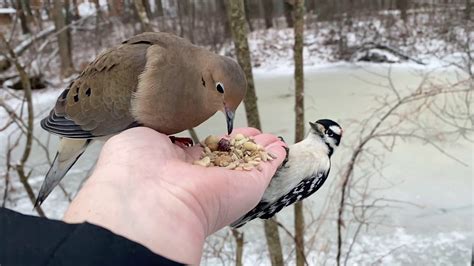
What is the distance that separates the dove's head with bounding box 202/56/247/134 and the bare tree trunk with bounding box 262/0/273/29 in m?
10.1

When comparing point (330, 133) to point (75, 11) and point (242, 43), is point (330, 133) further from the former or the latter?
point (75, 11)

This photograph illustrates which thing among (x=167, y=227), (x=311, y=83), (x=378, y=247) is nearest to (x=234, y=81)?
(x=167, y=227)

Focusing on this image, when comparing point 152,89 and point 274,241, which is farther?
point 274,241

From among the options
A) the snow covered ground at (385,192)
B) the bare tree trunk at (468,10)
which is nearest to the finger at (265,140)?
the snow covered ground at (385,192)

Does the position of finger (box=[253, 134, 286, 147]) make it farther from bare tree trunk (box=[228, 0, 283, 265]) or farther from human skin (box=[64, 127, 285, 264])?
bare tree trunk (box=[228, 0, 283, 265])

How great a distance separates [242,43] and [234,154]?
146 centimetres

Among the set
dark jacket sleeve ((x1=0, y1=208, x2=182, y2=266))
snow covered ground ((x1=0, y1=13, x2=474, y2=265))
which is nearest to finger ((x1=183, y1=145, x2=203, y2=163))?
dark jacket sleeve ((x1=0, y1=208, x2=182, y2=266))

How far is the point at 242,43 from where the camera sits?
2770 mm

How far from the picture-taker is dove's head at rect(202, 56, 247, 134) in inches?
56.5

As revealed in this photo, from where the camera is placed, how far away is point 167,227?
0.93 meters

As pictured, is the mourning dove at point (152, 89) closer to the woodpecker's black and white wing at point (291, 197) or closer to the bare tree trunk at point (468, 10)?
the woodpecker's black and white wing at point (291, 197)

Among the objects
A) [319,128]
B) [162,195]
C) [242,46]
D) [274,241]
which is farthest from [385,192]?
[162,195]

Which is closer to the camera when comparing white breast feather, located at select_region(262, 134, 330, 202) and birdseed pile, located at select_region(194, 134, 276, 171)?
birdseed pile, located at select_region(194, 134, 276, 171)

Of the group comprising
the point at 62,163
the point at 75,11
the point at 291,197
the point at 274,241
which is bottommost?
the point at 274,241
